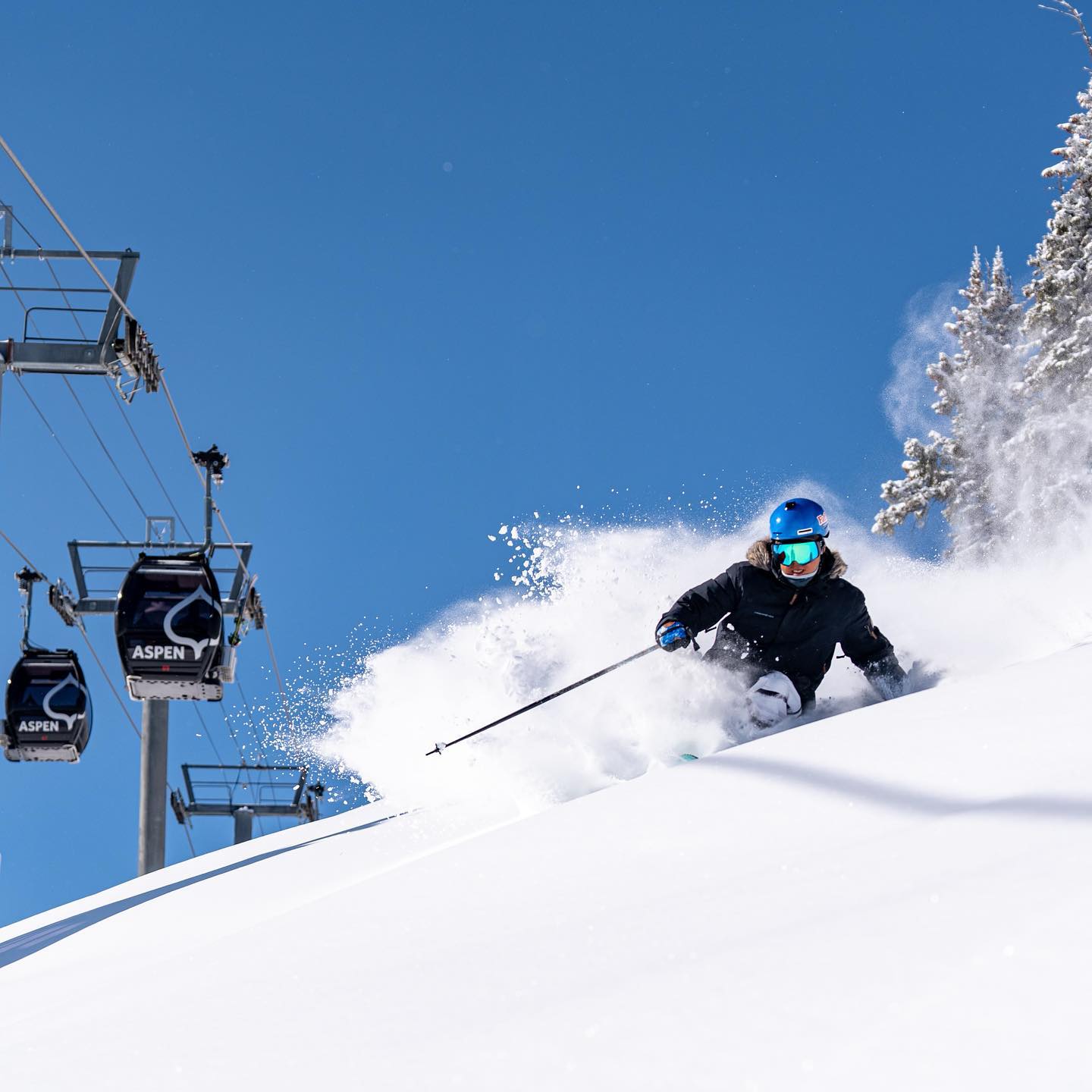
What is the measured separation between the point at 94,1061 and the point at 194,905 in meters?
2.75

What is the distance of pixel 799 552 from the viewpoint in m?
5.99

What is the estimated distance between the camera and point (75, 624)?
16734mm

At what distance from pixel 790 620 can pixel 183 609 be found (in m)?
8.00

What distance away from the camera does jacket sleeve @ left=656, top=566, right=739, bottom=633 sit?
242 inches

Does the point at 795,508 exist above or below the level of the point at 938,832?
above

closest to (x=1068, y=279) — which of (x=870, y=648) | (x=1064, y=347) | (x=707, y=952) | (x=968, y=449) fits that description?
(x=1064, y=347)

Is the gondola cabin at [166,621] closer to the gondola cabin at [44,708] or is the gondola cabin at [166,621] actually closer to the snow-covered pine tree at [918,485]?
the gondola cabin at [44,708]

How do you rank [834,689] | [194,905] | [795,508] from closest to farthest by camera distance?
[194,905], [795,508], [834,689]

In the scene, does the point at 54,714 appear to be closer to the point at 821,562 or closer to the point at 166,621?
the point at 166,621

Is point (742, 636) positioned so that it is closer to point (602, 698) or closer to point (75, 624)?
point (602, 698)

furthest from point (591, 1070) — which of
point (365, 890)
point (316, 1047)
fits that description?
point (365, 890)

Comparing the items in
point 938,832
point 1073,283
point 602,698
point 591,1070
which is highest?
point 1073,283

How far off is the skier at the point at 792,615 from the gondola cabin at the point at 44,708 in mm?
12221

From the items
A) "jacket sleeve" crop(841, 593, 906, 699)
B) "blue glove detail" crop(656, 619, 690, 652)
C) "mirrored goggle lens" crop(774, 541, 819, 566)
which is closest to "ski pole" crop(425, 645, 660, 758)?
"blue glove detail" crop(656, 619, 690, 652)
